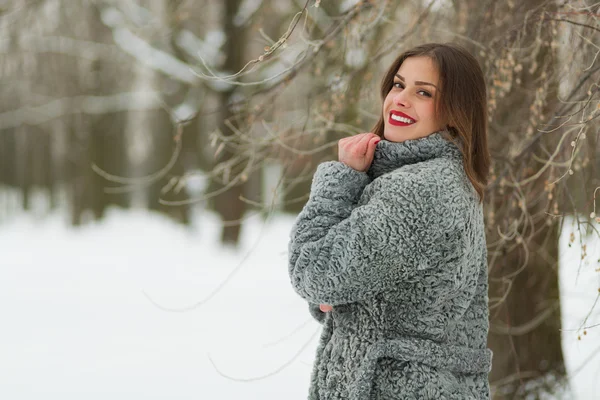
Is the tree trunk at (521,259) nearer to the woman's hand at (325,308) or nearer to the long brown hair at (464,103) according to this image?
the long brown hair at (464,103)

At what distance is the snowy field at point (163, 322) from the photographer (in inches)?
169

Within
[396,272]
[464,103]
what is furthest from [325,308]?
[464,103]

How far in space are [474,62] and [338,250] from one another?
0.60 metres

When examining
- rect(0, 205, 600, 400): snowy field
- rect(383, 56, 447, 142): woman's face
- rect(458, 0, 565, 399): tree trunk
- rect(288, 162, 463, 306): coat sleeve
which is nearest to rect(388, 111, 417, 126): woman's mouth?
rect(383, 56, 447, 142): woman's face

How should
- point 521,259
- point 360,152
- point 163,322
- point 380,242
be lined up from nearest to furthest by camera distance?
point 380,242 < point 360,152 < point 521,259 < point 163,322

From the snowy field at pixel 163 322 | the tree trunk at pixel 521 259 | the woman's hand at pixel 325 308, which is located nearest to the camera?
the woman's hand at pixel 325 308

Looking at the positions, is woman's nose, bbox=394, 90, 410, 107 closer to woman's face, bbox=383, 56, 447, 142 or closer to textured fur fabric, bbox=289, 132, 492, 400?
woman's face, bbox=383, 56, 447, 142

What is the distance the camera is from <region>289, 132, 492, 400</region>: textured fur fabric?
5.10ft

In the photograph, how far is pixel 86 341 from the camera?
537 centimetres

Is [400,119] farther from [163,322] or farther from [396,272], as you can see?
[163,322]

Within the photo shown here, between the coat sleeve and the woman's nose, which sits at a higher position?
the woman's nose

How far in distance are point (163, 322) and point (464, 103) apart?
4712 millimetres

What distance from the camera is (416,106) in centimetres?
172

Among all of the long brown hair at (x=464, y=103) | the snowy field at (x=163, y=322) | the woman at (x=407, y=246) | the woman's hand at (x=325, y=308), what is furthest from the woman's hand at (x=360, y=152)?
the snowy field at (x=163, y=322)
